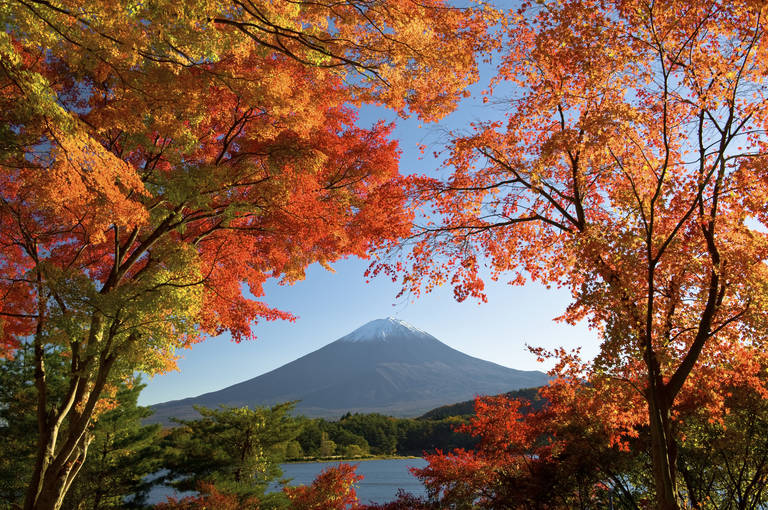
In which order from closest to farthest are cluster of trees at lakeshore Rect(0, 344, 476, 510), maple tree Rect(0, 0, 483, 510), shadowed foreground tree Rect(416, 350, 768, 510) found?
maple tree Rect(0, 0, 483, 510)
shadowed foreground tree Rect(416, 350, 768, 510)
cluster of trees at lakeshore Rect(0, 344, 476, 510)

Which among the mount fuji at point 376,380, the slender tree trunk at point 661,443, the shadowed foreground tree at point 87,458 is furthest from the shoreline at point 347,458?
the mount fuji at point 376,380

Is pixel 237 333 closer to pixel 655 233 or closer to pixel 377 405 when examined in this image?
pixel 655 233

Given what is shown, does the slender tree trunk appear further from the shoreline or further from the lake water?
the shoreline

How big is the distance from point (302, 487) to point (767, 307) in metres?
9.13

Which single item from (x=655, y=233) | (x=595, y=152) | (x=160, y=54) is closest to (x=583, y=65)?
(x=595, y=152)

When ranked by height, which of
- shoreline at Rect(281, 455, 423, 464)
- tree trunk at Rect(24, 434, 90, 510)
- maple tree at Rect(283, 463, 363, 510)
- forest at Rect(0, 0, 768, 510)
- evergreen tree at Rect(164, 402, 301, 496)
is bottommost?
shoreline at Rect(281, 455, 423, 464)

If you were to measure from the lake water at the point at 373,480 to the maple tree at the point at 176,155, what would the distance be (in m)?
13.5

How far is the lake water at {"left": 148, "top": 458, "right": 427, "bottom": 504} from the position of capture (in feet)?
68.8

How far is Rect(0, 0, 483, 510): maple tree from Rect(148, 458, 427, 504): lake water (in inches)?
532

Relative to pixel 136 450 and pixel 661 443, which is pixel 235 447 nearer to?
pixel 136 450

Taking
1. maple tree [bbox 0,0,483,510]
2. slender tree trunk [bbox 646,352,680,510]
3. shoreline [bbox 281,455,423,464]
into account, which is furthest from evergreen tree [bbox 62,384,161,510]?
shoreline [bbox 281,455,423,464]

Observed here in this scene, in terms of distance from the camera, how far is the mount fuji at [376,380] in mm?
114875

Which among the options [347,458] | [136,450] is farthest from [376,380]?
[136,450]

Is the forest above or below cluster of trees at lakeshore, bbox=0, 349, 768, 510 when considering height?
above
